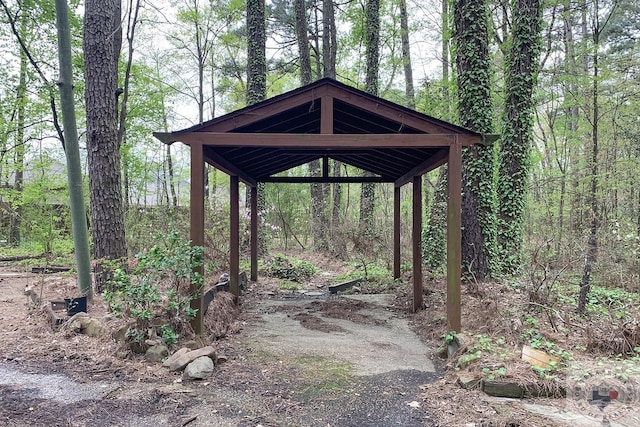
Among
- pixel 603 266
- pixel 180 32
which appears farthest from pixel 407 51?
pixel 603 266

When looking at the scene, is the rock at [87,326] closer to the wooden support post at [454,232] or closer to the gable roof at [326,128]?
the gable roof at [326,128]

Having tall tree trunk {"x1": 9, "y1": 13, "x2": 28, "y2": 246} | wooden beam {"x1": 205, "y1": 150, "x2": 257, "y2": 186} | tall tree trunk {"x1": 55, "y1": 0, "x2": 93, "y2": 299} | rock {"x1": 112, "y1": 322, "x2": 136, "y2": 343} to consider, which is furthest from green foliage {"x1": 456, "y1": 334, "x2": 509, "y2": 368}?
tall tree trunk {"x1": 9, "y1": 13, "x2": 28, "y2": 246}

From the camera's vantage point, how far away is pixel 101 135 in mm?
5195

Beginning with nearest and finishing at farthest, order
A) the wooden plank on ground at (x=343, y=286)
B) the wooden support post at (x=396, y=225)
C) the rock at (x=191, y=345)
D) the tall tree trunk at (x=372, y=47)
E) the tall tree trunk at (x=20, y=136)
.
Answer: the rock at (x=191, y=345) < the wooden support post at (x=396, y=225) < the wooden plank on ground at (x=343, y=286) < the tall tree trunk at (x=20, y=136) < the tall tree trunk at (x=372, y=47)

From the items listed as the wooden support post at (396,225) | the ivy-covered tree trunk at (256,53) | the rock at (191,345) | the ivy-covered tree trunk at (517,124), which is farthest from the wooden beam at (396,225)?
the rock at (191,345)

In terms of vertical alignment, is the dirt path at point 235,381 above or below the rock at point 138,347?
below

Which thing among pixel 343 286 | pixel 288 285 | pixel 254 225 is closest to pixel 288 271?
pixel 288 285

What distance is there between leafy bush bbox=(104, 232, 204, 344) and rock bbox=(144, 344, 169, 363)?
129mm

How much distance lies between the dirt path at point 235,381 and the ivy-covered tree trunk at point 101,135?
952mm

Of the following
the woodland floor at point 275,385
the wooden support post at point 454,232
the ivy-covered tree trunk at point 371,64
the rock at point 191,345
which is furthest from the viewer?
the ivy-covered tree trunk at point 371,64

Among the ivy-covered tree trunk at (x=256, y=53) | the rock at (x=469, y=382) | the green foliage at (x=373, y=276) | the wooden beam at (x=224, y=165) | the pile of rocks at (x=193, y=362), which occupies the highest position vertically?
the ivy-covered tree trunk at (x=256, y=53)

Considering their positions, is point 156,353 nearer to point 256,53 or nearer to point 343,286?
point 343,286

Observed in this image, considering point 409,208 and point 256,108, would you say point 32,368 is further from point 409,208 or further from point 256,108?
point 409,208

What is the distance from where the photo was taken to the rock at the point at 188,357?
11.2 ft
